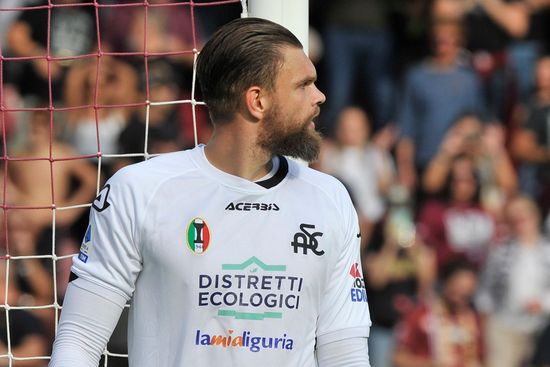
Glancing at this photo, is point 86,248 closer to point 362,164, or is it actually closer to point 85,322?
point 85,322

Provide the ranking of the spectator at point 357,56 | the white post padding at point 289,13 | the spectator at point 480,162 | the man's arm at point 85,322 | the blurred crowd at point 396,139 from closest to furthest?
the man's arm at point 85,322 → the white post padding at point 289,13 → the blurred crowd at point 396,139 → the spectator at point 480,162 → the spectator at point 357,56

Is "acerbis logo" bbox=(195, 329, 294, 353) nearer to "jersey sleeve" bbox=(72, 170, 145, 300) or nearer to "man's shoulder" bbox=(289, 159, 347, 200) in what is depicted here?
"jersey sleeve" bbox=(72, 170, 145, 300)

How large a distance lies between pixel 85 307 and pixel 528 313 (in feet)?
20.6

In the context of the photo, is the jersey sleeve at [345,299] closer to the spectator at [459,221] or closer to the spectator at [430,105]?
the spectator at [459,221]

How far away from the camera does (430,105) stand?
350 inches

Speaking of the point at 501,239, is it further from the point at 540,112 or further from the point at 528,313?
the point at 540,112

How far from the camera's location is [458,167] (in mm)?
8688

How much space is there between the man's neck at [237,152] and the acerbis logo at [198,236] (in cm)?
15

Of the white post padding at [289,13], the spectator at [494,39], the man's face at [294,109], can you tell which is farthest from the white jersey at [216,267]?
the spectator at [494,39]

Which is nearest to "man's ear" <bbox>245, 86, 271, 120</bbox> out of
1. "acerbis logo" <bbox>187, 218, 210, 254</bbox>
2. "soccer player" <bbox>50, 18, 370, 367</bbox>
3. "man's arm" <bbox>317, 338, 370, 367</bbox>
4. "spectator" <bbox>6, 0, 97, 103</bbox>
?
"soccer player" <bbox>50, 18, 370, 367</bbox>

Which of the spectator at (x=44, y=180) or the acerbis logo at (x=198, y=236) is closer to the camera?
the acerbis logo at (x=198, y=236)

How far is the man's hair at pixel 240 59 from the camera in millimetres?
2627

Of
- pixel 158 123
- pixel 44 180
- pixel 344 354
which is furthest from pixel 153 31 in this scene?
pixel 344 354

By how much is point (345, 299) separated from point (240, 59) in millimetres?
597
